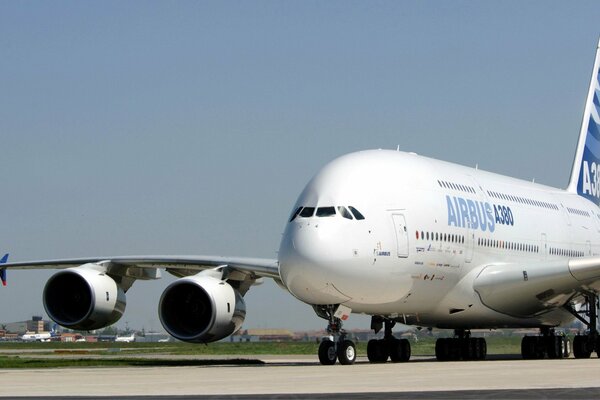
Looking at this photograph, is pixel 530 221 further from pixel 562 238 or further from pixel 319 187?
pixel 319 187

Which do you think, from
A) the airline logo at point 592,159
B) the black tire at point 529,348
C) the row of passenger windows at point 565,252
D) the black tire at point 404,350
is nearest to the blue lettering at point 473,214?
the black tire at point 404,350

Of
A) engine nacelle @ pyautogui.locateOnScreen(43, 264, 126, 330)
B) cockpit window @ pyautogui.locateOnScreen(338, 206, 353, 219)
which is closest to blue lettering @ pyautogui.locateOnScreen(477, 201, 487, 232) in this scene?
cockpit window @ pyautogui.locateOnScreen(338, 206, 353, 219)

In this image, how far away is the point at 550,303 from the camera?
1112 inches

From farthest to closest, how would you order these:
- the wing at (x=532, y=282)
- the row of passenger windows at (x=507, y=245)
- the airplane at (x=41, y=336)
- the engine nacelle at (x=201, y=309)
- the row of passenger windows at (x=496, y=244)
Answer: the airplane at (x=41, y=336)
the row of passenger windows at (x=507, y=245)
the wing at (x=532, y=282)
the engine nacelle at (x=201, y=309)
the row of passenger windows at (x=496, y=244)

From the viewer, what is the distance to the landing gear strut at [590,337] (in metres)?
28.5

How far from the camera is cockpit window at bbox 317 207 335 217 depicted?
2280 centimetres

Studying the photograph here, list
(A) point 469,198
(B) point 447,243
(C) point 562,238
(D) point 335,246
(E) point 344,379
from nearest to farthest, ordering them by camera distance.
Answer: (E) point 344,379 < (D) point 335,246 < (B) point 447,243 < (A) point 469,198 < (C) point 562,238

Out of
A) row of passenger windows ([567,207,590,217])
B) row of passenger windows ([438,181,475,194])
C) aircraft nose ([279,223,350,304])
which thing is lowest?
aircraft nose ([279,223,350,304])

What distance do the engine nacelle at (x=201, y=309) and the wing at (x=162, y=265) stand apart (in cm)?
73

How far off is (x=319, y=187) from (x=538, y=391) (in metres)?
10.0

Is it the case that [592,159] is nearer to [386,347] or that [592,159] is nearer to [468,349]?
[468,349]

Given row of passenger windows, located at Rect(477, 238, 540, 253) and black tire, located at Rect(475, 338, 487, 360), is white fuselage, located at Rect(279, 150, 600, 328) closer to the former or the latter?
row of passenger windows, located at Rect(477, 238, 540, 253)

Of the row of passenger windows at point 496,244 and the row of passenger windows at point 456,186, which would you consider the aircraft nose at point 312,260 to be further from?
the row of passenger windows at point 456,186

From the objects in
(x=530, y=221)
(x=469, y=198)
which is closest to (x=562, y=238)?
(x=530, y=221)
